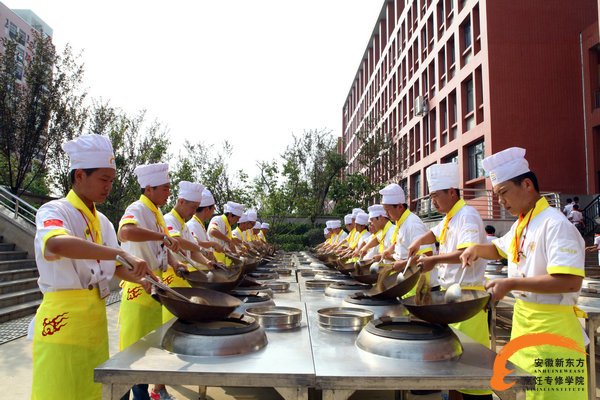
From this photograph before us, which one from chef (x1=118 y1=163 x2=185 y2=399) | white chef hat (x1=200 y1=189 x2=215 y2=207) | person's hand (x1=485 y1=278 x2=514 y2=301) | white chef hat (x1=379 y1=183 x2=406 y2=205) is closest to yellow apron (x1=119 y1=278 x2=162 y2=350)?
chef (x1=118 y1=163 x2=185 y2=399)

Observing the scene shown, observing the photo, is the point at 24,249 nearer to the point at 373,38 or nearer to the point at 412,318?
the point at 412,318

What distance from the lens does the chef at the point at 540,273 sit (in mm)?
1815

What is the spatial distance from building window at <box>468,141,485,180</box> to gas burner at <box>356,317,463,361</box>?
45.8ft

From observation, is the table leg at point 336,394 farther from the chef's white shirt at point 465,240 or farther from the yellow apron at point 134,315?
Result: the yellow apron at point 134,315

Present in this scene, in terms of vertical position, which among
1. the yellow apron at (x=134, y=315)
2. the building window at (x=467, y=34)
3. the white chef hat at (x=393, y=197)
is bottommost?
the yellow apron at (x=134, y=315)

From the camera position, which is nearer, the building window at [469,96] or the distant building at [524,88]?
the distant building at [524,88]

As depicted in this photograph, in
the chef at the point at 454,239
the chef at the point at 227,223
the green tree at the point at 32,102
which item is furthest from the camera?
the green tree at the point at 32,102

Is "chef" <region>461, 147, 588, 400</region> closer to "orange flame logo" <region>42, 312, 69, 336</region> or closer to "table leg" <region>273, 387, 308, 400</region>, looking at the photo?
"table leg" <region>273, 387, 308, 400</region>

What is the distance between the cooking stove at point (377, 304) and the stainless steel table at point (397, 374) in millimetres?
825

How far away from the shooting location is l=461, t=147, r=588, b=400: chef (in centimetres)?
182

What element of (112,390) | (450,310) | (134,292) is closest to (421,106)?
(134,292)

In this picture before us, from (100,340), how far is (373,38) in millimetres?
33087

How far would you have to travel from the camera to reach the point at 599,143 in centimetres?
1312

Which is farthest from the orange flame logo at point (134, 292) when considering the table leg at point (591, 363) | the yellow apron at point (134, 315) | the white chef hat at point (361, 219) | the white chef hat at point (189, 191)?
the white chef hat at point (361, 219)
